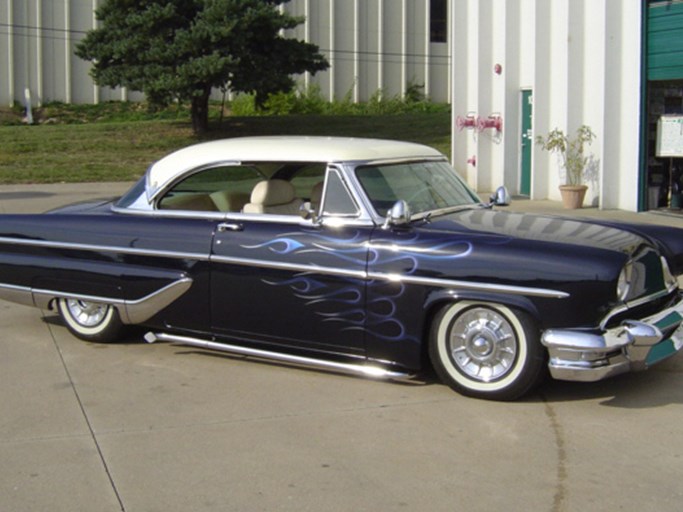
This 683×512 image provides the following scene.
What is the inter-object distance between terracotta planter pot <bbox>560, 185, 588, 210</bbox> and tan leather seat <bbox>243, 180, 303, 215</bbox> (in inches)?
375

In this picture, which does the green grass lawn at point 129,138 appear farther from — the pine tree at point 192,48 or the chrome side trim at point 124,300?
the chrome side trim at point 124,300

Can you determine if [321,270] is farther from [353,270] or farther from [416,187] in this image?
[416,187]

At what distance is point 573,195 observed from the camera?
1563 centimetres

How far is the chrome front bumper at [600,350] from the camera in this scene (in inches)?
211

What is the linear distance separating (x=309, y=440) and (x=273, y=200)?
2.15m

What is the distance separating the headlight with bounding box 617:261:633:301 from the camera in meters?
5.57

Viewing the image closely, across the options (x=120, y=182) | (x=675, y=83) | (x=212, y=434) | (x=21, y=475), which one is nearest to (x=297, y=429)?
(x=212, y=434)

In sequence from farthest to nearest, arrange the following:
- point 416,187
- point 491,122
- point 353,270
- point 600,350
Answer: point 491,122, point 416,187, point 353,270, point 600,350

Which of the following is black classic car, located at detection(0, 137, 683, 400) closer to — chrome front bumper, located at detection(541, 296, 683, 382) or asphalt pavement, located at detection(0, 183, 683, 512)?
chrome front bumper, located at detection(541, 296, 683, 382)

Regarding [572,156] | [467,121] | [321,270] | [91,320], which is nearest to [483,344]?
[321,270]

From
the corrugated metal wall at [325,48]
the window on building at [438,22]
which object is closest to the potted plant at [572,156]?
the corrugated metal wall at [325,48]

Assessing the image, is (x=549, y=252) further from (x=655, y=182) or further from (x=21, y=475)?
(x=655, y=182)

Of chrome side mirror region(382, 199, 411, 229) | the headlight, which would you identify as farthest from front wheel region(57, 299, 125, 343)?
the headlight

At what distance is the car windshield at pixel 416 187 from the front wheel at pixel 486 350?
0.86 metres
